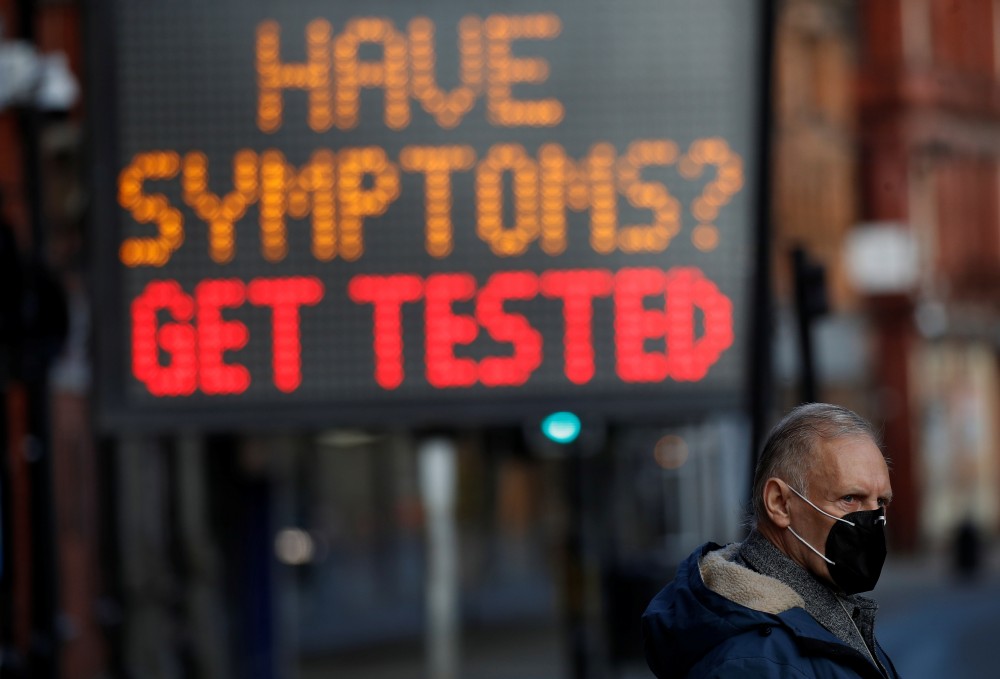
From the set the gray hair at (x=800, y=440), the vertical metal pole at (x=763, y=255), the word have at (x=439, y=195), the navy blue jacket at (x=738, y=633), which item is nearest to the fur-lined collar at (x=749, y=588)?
the navy blue jacket at (x=738, y=633)

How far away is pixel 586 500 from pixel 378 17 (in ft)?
21.2

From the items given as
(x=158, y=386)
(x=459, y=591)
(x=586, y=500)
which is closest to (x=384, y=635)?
(x=459, y=591)

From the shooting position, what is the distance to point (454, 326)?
9797 millimetres

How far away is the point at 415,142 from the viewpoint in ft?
32.8

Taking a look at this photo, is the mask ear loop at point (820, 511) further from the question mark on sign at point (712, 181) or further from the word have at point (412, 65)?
the word have at point (412, 65)

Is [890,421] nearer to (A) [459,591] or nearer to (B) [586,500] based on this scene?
(A) [459,591]

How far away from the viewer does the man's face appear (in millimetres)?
3473

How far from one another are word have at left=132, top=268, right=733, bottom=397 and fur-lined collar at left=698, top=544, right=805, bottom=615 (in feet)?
20.3

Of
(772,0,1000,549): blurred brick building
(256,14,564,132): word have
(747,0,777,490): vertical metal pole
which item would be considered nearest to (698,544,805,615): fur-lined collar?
(747,0,777,490): vertical metal pole

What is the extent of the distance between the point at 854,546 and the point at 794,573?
0.13 meters

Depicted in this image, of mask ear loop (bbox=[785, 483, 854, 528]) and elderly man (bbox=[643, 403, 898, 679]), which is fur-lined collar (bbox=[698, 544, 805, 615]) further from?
mask ear loop (bbox=[785, 483, 854, 528])

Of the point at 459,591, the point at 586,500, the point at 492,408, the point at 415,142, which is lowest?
the point at 459,591

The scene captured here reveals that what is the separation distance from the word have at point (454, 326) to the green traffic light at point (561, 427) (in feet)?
0.63

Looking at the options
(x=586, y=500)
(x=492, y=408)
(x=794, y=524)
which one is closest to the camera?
(x=794, y=524)
